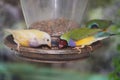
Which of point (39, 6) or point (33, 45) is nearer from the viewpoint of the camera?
point (33, 45)

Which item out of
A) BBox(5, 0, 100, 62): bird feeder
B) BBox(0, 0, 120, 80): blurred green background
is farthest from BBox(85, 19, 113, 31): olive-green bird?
BBox(0, 0, 120, 80): blurred green background

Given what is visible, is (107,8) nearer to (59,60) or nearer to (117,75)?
(117,75)

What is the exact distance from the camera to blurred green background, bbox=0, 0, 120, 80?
235cm

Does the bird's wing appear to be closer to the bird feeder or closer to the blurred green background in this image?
the bird feeder

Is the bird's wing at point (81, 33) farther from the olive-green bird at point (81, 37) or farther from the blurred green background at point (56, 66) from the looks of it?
the blurred green background at point (56, 66)

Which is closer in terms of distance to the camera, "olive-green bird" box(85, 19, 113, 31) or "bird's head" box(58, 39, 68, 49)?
"bird's head" box(58, 39, 68, 49)

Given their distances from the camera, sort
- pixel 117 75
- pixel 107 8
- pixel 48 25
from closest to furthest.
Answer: pixel 48 25
pixel 117 75
pixel 107 8

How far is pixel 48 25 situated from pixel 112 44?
1225 mm

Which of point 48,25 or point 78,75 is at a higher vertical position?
point 48,25

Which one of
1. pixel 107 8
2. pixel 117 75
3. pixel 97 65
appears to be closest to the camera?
pixel 117 75

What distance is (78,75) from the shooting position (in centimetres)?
248

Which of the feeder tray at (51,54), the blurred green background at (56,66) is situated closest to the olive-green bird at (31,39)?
the feeder tray at (51,54)

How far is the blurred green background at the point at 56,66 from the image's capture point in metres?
2.35

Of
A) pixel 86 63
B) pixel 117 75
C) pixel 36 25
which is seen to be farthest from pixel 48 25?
pixel 86 63
